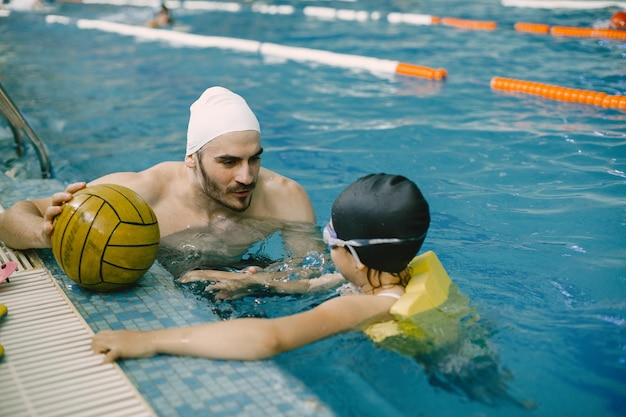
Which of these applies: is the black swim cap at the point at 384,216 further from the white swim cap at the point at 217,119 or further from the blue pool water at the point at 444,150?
the white swim cap at the point at 217,119

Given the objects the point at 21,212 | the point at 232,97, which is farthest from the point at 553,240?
the point at 21,212

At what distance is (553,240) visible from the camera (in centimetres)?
492

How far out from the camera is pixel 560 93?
28.6 ft

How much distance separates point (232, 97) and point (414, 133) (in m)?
4.00

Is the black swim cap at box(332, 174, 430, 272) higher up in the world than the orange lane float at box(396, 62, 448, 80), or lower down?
higher up

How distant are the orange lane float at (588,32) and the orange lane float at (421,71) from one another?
13.1ft

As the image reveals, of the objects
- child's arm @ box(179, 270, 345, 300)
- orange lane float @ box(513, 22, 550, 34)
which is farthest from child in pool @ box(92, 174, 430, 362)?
orange lane float @ box(513, 22, 550, 34)

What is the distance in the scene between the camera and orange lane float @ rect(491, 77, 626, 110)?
324 inches

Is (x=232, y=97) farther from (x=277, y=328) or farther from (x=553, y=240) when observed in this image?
(x=553, y=240)

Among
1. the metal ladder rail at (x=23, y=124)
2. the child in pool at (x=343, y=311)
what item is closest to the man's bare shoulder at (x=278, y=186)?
the child in pool at (x=343, y=311)

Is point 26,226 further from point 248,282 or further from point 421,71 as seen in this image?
point 421,71

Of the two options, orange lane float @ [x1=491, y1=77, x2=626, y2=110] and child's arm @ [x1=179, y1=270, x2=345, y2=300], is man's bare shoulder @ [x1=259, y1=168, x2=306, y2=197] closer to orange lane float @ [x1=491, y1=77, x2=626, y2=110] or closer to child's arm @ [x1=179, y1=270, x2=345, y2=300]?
child's arm @ [x1=179, y1=270, x2=345, y2=300]

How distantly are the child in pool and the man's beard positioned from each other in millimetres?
969

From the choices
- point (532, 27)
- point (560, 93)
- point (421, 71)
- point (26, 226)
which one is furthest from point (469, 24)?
point (26, 226)
